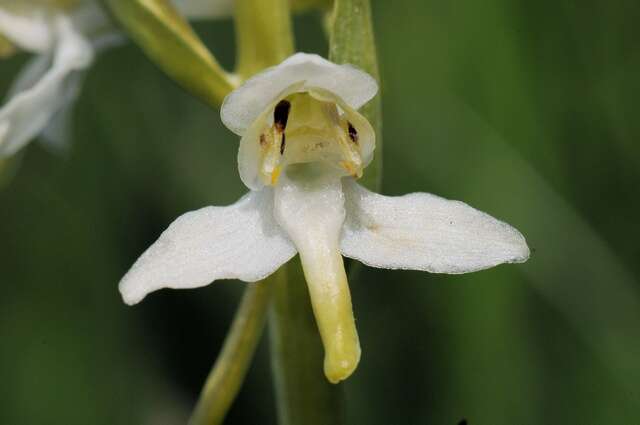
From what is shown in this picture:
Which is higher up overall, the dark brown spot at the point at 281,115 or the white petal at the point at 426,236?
the dark brown spot at the point at 281,115

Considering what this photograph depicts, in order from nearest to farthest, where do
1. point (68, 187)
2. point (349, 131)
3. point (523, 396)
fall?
point (349, 131) → point (523, 396) → point (68, 187)

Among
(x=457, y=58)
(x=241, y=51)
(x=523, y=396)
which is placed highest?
(x=457, y=58)

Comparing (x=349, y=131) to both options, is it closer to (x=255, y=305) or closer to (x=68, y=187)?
(x=255, y=305)

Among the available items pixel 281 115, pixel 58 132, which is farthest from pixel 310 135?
pixel 58 132

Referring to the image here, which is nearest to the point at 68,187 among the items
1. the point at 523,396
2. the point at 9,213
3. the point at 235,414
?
the point at 9,213

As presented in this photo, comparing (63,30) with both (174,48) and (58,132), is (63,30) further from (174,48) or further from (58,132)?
(174,48)

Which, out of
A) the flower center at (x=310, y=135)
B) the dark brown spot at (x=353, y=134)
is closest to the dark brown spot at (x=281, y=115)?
the flower center at (x=310, y=135)

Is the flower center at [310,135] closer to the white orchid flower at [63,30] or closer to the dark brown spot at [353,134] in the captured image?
the dark brown spot at [353,134]
